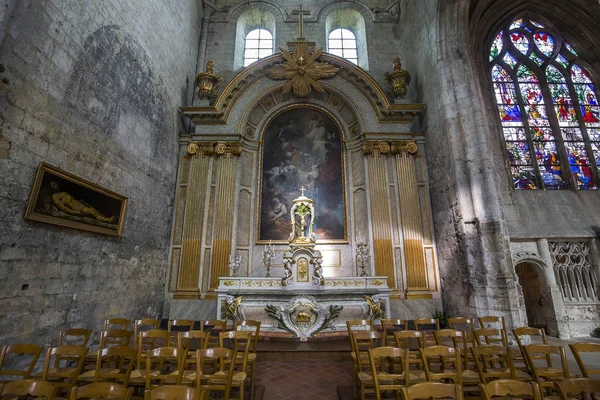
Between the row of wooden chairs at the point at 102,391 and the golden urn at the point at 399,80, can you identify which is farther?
the golden urn at the point at 399,80

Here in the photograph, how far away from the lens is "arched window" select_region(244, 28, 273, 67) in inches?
469

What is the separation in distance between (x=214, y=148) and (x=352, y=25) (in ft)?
26.3

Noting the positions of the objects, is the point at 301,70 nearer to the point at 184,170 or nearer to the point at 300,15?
the point at 300,15

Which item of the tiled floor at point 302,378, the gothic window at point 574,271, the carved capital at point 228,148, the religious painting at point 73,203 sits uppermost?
the carved capital at point 228,148

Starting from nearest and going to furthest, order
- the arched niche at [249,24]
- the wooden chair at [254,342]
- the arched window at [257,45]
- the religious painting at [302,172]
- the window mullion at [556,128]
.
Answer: the wooden chair at [254,342] < the window mullion at [556,128] < the religious painting at [302,172] < the arched niche at [249,24] < the arched window at [257,45]

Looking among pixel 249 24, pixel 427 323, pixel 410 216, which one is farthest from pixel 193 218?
pixel 249 24

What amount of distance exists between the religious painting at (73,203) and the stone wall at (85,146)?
13 cm

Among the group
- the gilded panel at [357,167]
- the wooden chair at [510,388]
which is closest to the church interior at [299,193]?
the wooden chair at [510,388]

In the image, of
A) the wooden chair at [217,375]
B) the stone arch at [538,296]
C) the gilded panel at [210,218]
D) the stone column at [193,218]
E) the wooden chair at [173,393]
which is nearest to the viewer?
the wooden chair at [173,393]

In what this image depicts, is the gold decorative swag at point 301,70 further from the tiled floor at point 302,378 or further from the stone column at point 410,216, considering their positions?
the tiled floor at point 302,378

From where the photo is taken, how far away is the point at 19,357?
4.18 metres

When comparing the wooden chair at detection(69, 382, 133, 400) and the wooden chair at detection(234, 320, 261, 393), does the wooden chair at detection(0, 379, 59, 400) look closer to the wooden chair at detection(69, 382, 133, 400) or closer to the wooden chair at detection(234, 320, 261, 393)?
the wooden chair at detection(69, 382, 133, 400)

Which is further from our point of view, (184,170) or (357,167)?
(357,167)

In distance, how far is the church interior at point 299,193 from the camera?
4.07m
